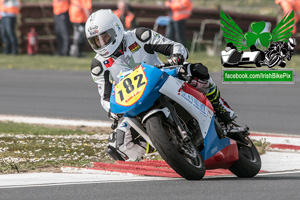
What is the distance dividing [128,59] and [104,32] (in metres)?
0.42

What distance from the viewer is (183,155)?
650 cm

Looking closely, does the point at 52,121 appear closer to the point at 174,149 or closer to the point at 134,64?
the point at 134,64

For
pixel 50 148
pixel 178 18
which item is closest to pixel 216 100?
pixel 50 148

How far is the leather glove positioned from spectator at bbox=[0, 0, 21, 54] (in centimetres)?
1512

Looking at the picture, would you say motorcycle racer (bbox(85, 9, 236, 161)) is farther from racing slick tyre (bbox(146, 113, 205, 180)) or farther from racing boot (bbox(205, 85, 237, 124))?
racing slick tyre (bbox(146, 113, 205, 180))

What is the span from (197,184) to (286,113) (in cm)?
623

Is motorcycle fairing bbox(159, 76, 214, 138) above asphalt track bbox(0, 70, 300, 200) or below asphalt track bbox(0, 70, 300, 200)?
above

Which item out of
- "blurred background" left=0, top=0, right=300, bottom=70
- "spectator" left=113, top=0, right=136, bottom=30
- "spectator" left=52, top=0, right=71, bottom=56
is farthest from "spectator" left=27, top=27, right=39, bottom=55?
"spectator" left=113, top=0, right=136, bottom=30

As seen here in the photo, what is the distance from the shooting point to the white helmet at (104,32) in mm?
7508

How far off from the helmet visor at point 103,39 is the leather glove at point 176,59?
0.67m

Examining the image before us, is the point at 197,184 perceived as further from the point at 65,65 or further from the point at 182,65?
the point at 65,65

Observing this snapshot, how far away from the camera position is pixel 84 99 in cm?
1426

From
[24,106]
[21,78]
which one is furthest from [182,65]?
[21,78]

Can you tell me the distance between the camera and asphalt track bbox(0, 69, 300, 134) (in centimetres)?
1202
